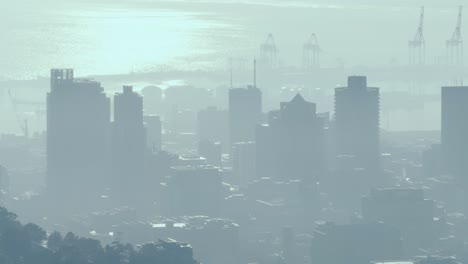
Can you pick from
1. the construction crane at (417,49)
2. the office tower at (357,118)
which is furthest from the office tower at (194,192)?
the construction crane at (417,49)

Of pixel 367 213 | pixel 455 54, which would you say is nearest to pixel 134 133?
pixel 367 213

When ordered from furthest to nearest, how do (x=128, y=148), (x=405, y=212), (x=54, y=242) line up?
(x=128, y=148) < (x=405, y=212) < (x=54, y=242)

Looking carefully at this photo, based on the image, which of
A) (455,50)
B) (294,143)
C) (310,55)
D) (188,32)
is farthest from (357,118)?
(188,32)

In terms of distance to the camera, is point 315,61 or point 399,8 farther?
point 399,8

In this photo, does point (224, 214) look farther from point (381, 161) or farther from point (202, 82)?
point (202, 82)

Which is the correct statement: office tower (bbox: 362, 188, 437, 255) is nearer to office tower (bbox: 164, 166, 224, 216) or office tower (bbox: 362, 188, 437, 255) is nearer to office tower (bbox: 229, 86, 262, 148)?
office tower (bbox: 164, 166, 224, 216)

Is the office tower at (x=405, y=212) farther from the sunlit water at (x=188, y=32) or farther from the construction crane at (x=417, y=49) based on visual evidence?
the construction crane at (x=417, y=49)

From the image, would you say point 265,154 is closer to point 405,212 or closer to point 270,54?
point 405,212
